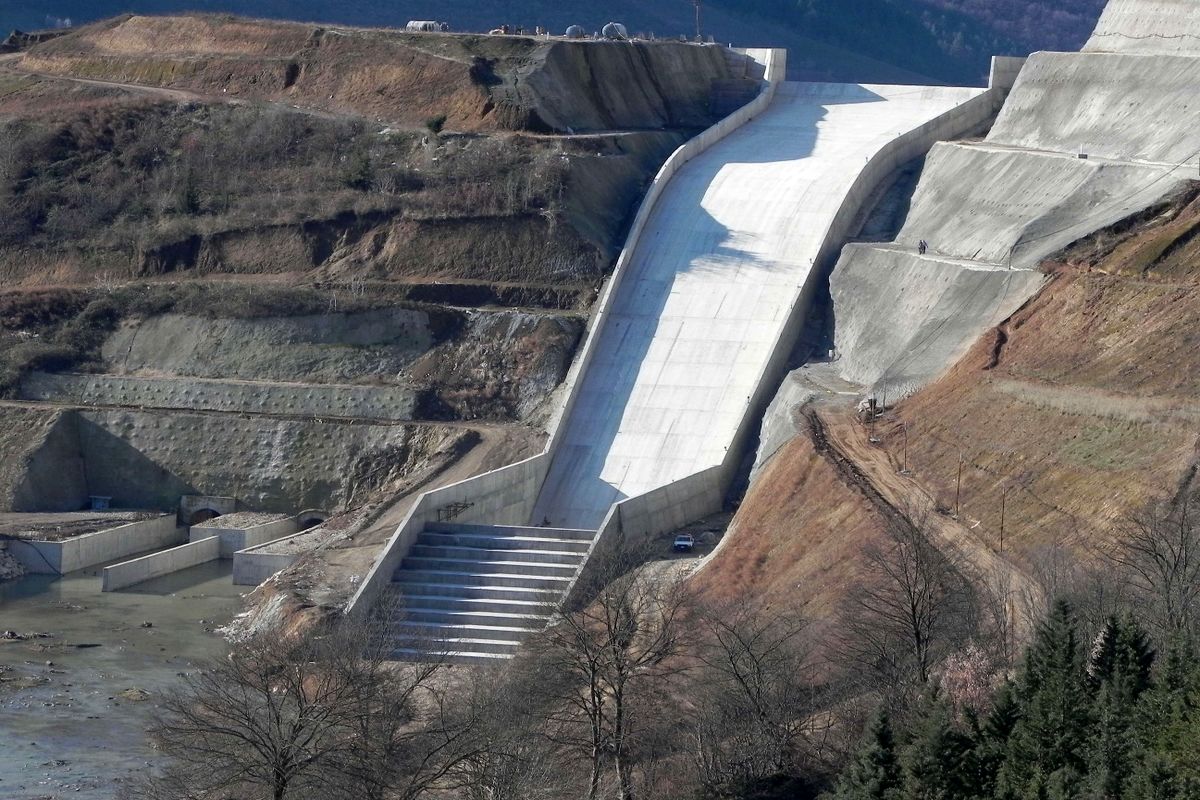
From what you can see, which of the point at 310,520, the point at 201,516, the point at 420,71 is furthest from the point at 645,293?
the point at 420,71

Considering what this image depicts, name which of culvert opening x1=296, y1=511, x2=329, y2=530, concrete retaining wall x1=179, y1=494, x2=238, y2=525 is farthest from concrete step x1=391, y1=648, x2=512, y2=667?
concrete retaining wall x1=179, y1=494, x2=238, y2=525

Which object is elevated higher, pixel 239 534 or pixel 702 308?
pixel 702 308

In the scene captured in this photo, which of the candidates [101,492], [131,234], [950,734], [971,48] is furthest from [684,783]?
[971,48]

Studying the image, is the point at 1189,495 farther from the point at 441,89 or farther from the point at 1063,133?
the point at 441,89

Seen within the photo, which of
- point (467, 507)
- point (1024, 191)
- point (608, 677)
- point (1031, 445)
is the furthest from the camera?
point (1024, 191)

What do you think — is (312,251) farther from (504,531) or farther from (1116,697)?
(1116,697)
